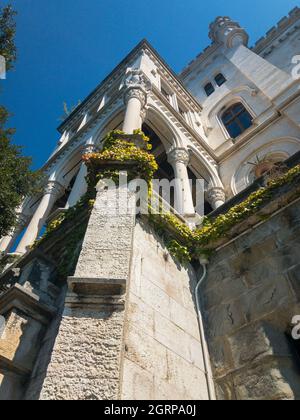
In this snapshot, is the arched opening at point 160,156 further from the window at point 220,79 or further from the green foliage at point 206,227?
the green foliage at point 206,227

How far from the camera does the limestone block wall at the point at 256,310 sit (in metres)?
3.99

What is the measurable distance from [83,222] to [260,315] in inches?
129

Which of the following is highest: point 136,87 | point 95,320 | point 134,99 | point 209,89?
point 209,89

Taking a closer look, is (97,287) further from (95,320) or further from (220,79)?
(220,79)

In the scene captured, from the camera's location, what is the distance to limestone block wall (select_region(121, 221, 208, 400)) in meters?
3.20

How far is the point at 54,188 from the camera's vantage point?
41.7ft

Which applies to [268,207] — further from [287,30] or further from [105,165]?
[287,30]

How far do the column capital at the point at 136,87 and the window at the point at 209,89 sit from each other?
8.47m

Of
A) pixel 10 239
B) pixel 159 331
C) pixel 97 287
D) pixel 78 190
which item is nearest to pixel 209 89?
pixel 78 190

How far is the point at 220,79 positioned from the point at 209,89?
87 centimetres

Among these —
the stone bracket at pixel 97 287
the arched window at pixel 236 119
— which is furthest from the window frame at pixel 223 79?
the stone bracket at pixel 97 287

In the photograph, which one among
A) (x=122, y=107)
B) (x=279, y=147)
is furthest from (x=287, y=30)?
(x=122, y=107)

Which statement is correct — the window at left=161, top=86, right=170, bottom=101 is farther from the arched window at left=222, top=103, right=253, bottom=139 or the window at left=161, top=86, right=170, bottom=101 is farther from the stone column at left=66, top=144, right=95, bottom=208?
the stone column at left=66, top=144, right=95, bottom=208

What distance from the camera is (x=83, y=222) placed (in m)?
5.58
